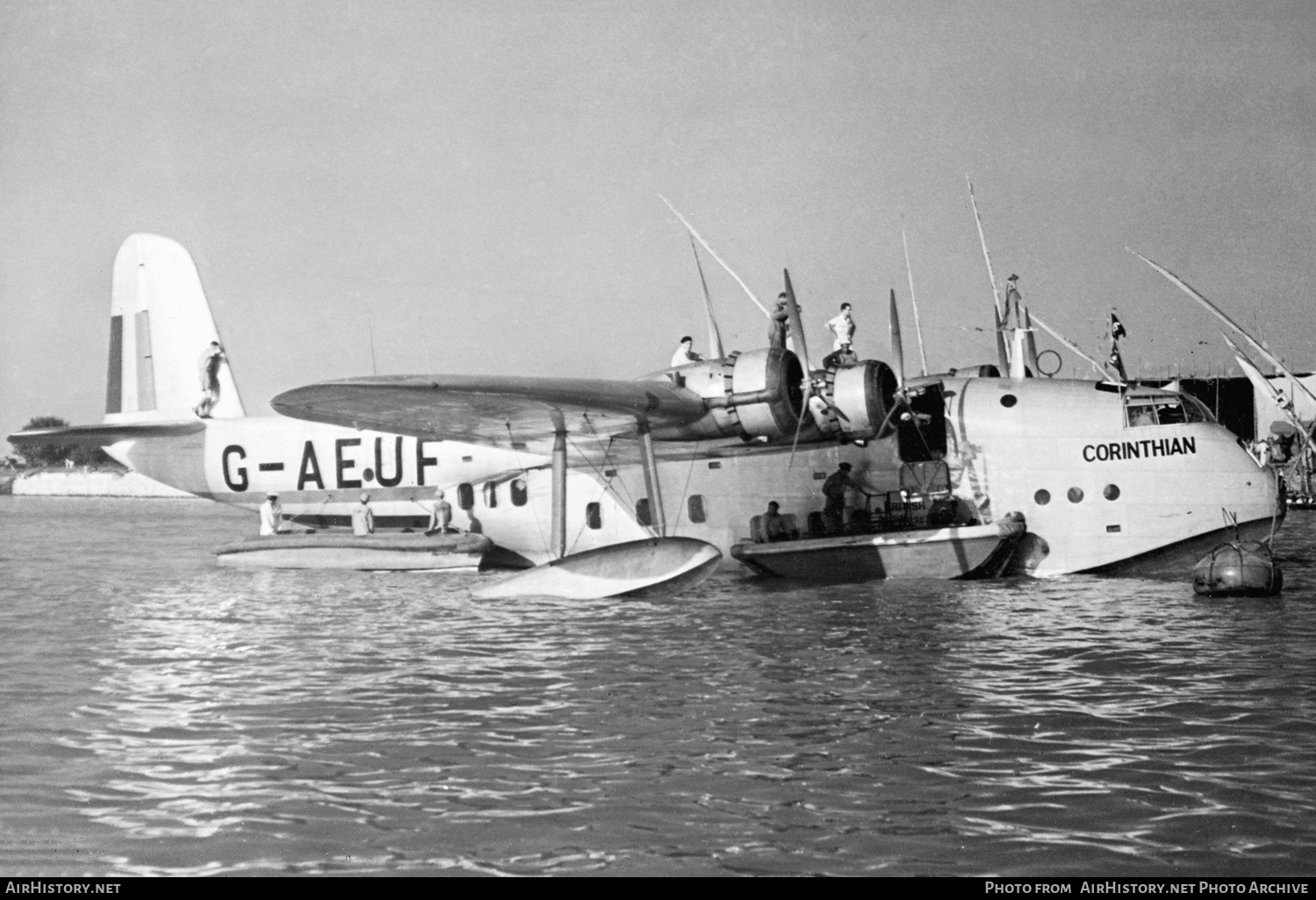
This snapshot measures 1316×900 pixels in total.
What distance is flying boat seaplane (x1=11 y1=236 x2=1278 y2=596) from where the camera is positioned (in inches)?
540

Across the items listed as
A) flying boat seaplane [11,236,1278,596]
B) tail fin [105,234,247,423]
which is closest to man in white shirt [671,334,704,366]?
flying boat seaplane [11,236,1278,596]

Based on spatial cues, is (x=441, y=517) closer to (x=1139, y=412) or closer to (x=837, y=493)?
(x=837, y=493)

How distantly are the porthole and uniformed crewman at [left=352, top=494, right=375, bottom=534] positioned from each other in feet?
5.63

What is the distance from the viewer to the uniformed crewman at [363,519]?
19.6 m

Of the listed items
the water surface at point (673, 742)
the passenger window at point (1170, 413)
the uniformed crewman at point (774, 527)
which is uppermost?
the passenger window at point (1170, 413)

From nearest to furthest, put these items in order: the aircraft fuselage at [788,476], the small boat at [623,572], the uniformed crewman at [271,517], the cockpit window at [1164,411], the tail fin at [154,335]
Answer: the small boat at [623,572] → the aircraft fuselage at [788,476] → the cockpit window at [1164,411] → the uniformed crewman at [271,517] → the tail fin at [154,335]

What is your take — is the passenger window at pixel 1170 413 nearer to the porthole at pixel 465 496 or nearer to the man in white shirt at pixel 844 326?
the man in white shirt at pixel 844 326

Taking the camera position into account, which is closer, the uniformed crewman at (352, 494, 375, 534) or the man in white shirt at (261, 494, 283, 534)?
the uniformed crewman at (352, 494, 375, 534)

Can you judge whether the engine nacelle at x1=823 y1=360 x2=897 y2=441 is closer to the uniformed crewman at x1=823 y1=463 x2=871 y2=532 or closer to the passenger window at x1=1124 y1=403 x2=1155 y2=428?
the uniformed crewman at x1=823 y1=463 x2=871 y2=532

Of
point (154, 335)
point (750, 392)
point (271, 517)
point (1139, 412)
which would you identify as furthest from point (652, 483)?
point (154, 335)

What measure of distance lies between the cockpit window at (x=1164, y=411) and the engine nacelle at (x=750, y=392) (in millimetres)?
4006

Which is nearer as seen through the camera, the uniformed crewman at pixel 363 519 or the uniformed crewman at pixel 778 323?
the uniformed crewman at pixel 778 323

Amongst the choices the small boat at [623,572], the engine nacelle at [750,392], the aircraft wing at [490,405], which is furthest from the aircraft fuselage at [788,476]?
the small boat at [623,572]
